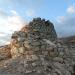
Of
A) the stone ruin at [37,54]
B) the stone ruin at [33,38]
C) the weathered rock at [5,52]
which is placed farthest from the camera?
the weathered rock at [5,52]

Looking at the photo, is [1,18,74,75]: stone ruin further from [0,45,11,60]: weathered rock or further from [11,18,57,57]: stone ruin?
[0,45,11,60]: weathered rock

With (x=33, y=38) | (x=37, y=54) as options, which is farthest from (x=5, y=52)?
(x=37, y=54)

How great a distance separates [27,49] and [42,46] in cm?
123

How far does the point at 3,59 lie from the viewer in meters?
20.6

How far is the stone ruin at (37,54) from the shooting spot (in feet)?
57.5

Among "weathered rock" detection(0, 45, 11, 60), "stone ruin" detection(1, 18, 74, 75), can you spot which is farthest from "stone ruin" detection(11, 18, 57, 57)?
"weathered rock" detection(0, 45, 11, 60)

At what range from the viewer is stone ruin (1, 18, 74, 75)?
57.5 ft

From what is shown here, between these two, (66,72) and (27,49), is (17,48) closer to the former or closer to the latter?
(27,49)

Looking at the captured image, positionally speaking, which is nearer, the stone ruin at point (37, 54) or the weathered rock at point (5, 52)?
the stone ruin at point (37, 54)

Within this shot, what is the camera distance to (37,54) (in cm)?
1922

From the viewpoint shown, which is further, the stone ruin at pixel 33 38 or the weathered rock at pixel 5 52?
the weathered rock at pixel 5 52

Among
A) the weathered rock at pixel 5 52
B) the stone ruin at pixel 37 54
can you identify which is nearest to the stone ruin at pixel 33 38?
the stone ruin at pixel 37 54

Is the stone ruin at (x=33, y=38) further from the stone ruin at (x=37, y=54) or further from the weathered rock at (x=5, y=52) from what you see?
the weathered rock at (x=5, y=52)

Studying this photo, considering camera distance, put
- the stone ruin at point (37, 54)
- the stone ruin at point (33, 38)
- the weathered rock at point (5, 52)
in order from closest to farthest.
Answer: the stone ruin at point (37, 54) < the stone ruin at point (33, 38) < the weathered rock at point (5, 52)
